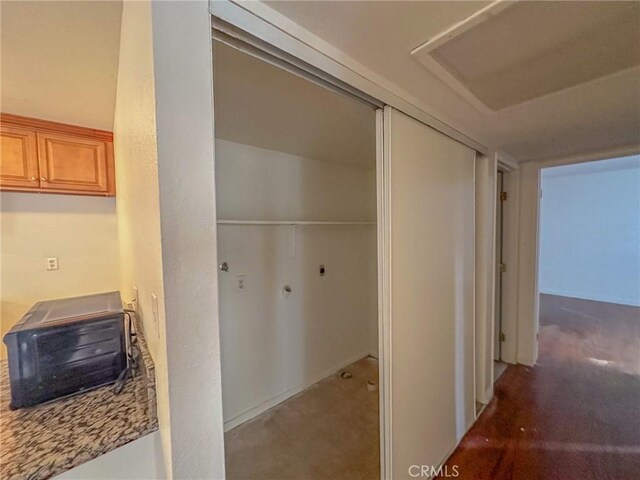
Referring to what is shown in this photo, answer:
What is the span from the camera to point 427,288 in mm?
1592

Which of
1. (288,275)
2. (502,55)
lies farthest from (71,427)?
(502,55)

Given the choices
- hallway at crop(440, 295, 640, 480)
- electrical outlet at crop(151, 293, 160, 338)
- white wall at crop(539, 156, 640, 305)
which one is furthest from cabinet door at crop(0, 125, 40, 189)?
white wall at crop(539, 156, 640, 305)

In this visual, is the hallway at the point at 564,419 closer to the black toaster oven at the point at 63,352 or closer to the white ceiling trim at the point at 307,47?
the black toaster oven at the point at 63,352

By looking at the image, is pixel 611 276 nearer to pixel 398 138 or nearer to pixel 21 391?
pixel 398 138

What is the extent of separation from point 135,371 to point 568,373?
12.3 feet

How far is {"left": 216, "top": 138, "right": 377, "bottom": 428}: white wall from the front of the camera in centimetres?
218

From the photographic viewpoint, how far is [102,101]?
1756 millimetres

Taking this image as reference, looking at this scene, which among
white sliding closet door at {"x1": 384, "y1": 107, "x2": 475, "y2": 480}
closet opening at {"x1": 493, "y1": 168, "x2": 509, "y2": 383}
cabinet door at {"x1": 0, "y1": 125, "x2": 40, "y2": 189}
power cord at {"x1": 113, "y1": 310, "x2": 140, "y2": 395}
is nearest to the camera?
power cord at {"x1": 113, "y1": 310, "x2": 140, "y2": 395}

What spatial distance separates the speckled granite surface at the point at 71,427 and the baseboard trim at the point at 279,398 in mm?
1444

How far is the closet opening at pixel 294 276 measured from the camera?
5.50 ft

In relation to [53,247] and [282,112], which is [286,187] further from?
[53,247]

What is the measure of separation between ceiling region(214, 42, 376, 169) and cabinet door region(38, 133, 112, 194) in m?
1.14

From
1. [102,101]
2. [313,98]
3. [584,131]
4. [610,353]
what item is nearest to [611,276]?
[610,353]

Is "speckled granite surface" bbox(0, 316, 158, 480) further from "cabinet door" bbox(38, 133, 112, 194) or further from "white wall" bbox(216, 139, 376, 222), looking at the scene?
"cabinet door" bbox(38, 133, 112, 194)
